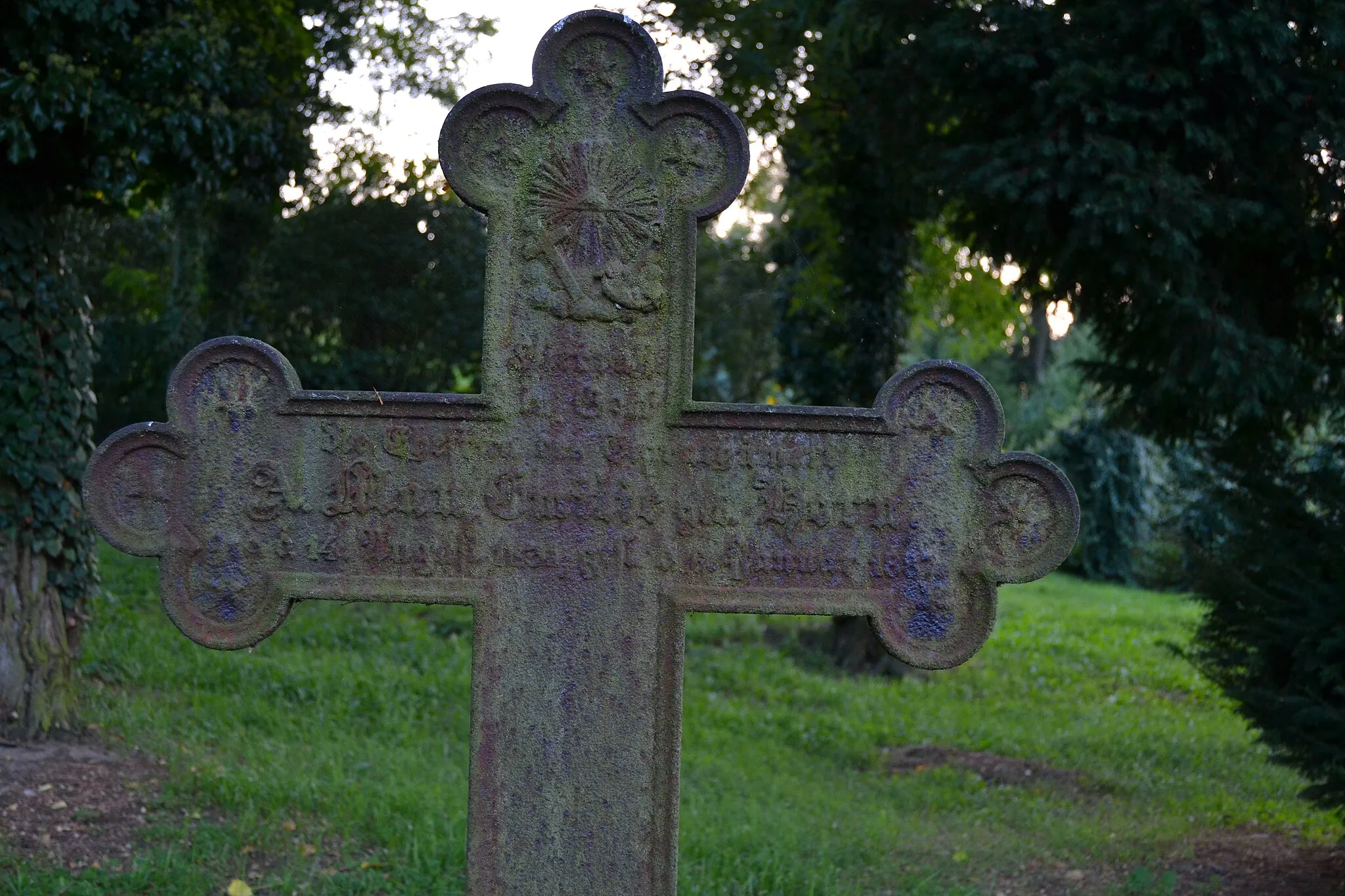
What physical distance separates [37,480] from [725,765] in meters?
3.97

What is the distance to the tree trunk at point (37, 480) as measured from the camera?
6203 mm

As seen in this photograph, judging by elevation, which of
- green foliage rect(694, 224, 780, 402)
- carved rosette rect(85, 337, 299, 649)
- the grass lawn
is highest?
green foliage rect(694, 224, 780, 402)

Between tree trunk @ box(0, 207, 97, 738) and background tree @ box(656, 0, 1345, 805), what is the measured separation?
14.5 ft

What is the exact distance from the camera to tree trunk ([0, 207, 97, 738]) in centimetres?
620

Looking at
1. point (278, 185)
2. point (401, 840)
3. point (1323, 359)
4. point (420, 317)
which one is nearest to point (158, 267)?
point (420, 317)

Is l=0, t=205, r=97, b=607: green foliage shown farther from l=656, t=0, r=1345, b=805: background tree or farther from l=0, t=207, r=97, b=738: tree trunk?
l=656, t=0, r=1345, b=805: background tree

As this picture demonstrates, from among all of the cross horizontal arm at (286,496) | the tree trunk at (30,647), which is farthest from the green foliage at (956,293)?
the cross horizontal arm at (286,496)

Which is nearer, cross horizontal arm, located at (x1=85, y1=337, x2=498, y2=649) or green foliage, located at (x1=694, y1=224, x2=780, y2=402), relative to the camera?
cross horizontal arm, located at (x1=85, y1=337, x2=498, y2=649)

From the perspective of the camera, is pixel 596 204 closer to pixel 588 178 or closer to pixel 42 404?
pixel 588 178

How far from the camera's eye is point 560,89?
10.8 ft

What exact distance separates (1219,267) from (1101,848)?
290cm

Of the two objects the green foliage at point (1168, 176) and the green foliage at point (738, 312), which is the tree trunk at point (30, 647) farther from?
the green foliage at point (738, 312)

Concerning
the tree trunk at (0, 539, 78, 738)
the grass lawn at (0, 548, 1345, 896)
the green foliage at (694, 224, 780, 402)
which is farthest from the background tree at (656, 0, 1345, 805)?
the green foliage at (694, 224, 780, 402)

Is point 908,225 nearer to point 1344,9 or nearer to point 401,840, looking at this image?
point 1344,9
